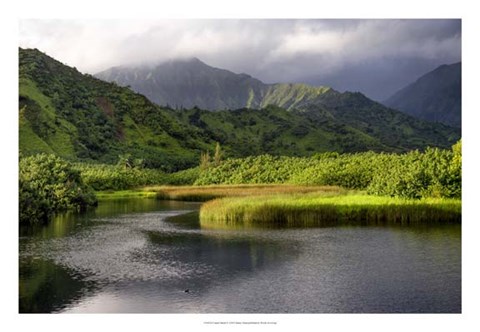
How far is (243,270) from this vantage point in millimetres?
24344

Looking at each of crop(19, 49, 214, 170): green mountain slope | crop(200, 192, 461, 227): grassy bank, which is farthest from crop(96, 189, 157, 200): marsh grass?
crop(200, 192, 461, 227): grassy bank

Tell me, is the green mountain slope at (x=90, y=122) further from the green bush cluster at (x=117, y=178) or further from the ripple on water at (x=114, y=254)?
the ripple on water at (x=114, y=254)

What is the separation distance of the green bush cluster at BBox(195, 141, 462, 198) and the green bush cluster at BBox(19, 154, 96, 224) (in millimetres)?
24346

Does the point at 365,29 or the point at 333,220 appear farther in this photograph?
the point at 333,220

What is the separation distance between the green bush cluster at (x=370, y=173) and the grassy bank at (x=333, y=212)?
1901 mm

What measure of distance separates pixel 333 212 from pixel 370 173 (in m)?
20.3

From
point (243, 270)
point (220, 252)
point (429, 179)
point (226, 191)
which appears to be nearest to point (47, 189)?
point (226, 191)

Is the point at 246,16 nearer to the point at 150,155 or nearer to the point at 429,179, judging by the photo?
the point at 429,179

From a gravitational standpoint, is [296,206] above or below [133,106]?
below

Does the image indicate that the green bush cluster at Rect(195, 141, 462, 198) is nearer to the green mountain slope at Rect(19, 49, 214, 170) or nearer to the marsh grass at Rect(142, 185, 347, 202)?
the marsh grass at Rect(142, 185, 347, 202)

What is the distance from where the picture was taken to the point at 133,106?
150 m
